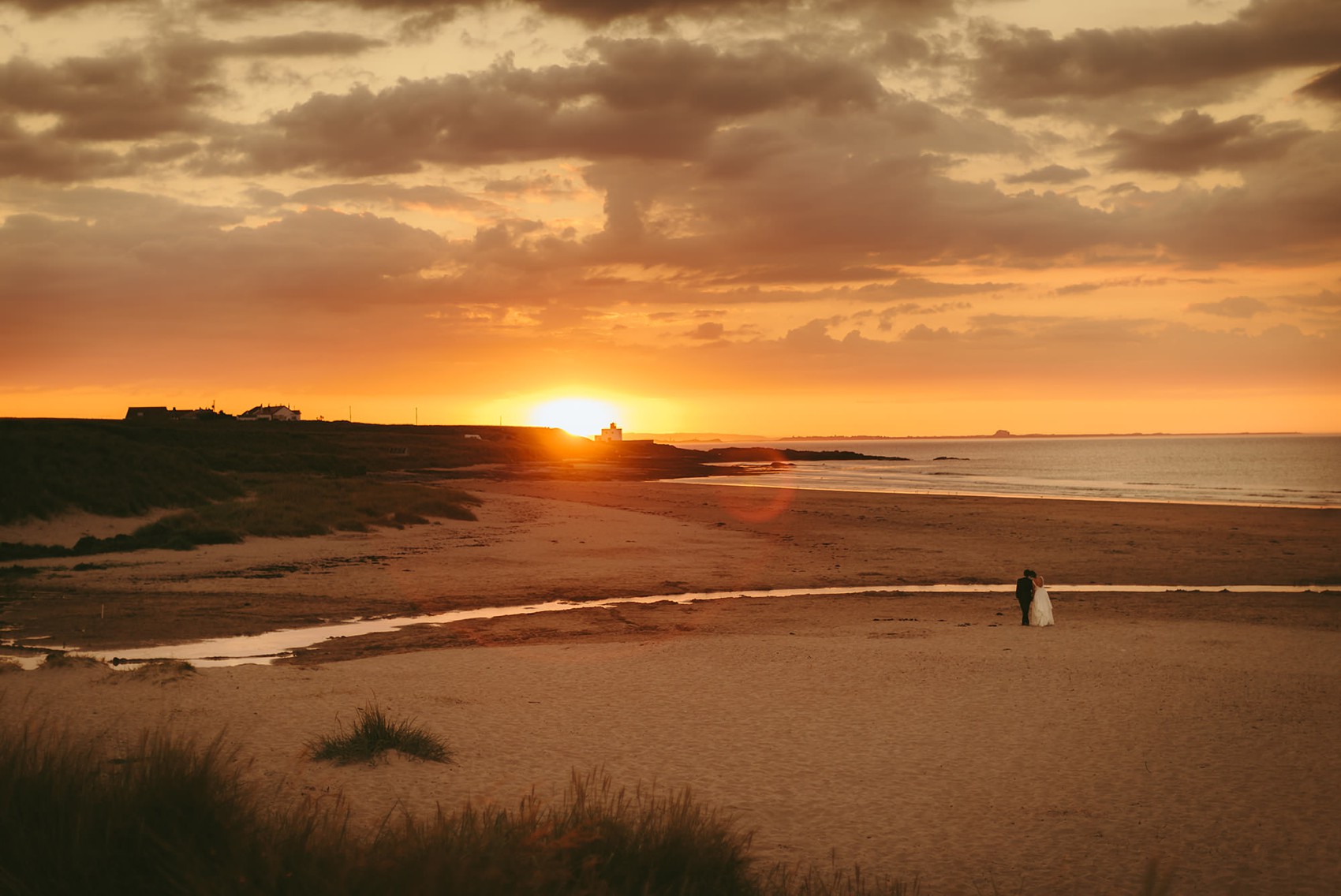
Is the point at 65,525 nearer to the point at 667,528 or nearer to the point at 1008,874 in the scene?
the point at 667,528

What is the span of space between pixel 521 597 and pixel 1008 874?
15.6m

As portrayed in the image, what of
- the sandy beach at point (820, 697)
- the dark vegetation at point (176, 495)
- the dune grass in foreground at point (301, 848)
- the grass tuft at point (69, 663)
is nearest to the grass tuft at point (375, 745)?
the sandy beach at point (820, 697)

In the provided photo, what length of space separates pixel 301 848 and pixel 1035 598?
14.8 m

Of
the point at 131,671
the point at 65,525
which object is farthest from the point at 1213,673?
the point at 65,525

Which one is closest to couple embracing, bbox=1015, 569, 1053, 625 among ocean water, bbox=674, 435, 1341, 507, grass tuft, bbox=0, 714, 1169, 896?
grass tuft, bbox=0, 714, 1169, 896

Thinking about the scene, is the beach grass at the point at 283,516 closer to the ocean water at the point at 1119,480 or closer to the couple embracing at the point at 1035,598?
the couple embracing at the point at 1035,598

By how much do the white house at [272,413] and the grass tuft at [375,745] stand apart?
562ft

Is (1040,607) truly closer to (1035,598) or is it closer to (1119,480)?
(1035,598)

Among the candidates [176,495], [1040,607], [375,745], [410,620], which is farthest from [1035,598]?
[176,495]

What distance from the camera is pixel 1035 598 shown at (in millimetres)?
17562

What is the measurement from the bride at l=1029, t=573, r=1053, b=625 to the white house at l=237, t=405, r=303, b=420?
168 meters

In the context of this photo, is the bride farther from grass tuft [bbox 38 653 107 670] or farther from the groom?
grass tuft [bbox 38 653 107 670]

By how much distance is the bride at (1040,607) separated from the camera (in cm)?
1750

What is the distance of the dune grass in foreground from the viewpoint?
5.19 metres
